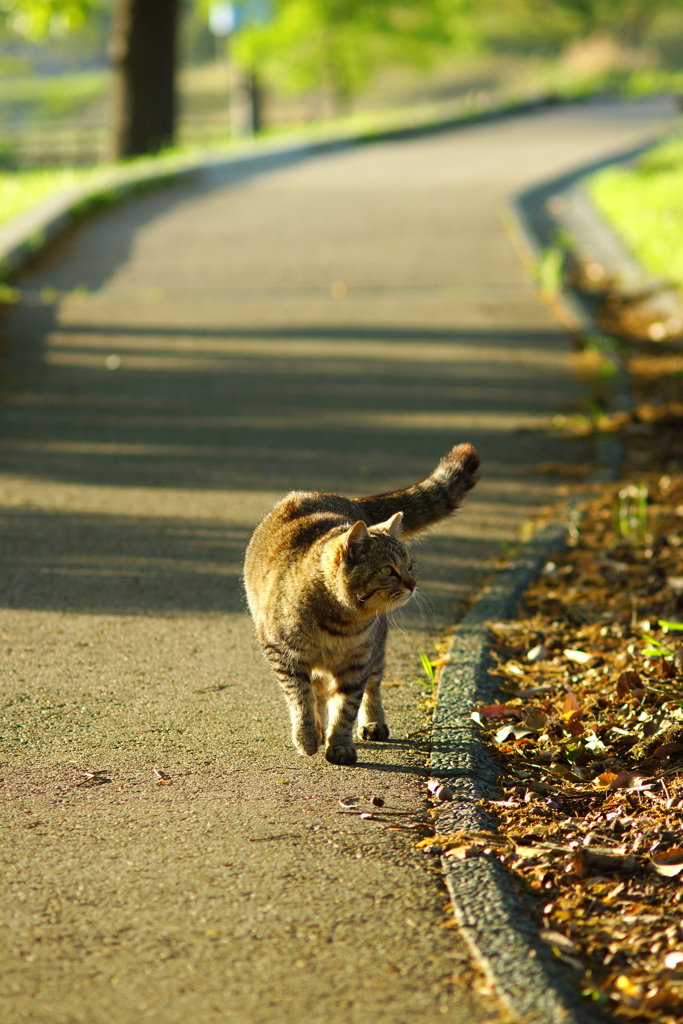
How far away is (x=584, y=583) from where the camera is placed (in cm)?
600

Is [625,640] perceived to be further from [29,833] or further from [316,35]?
[316,35]

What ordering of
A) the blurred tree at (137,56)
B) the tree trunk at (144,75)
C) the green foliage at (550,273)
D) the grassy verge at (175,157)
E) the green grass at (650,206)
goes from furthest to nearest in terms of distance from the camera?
1. the tree trunk at (144,75)
2. the blurred tree at (137,56)
3. the grassy verge at (175,157)
4. the green grass at (650,206)
5. the green foliage at (550,273)

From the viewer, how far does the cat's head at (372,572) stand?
416cm

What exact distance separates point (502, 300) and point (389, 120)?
71.2 ft

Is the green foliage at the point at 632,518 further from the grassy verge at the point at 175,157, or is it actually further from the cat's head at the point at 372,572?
the grassy verge at the point at 175,157

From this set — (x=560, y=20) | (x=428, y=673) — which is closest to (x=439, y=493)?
(x=428, y=673)

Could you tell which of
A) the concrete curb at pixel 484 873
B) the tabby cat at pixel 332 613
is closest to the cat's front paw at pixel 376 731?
the tabby cat at pixel 332 613

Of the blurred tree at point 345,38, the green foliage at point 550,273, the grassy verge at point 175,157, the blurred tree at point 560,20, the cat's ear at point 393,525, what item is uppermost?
the cat's ear at point 393,525

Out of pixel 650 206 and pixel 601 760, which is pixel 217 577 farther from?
pixel 650 206

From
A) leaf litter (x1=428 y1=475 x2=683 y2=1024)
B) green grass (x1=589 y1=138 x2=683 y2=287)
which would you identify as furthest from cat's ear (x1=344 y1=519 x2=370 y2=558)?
green grass (x1=589 y1=138 x2=683 y2=287)

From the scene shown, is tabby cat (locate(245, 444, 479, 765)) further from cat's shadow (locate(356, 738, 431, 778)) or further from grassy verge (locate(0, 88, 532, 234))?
grassy verge (locate(0, 88, 532, 234))

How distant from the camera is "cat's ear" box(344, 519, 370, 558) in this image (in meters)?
4.10

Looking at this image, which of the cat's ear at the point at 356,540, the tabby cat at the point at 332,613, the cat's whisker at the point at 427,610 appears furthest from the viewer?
the cat's whisker at the point at 427,610

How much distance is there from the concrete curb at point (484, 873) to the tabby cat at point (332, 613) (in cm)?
34
